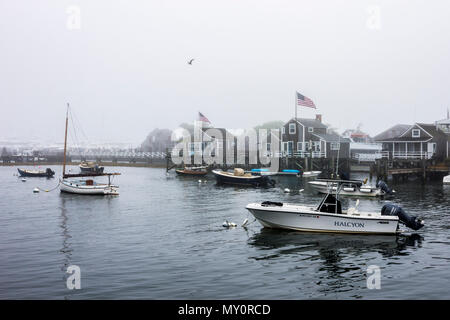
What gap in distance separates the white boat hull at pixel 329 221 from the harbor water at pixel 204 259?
456 millimetres

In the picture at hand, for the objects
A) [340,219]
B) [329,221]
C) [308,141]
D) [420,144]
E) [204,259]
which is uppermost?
[308,141]

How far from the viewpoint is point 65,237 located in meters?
22.8

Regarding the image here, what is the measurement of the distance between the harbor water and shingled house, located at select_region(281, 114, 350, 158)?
162ft

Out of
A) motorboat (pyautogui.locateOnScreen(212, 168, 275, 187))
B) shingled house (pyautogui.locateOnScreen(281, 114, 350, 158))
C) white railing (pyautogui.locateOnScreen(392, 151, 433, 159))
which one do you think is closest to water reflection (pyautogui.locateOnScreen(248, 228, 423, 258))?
motorboat (pyautogui.locateOnScreen(212, 168, 275, 187))

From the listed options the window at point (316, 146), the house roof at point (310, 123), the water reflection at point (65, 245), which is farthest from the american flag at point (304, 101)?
the water reflection at point (65, 245)

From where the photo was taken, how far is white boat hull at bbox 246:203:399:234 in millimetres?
21938

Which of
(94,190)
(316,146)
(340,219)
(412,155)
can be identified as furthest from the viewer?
(316,146)

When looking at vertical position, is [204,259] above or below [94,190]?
below

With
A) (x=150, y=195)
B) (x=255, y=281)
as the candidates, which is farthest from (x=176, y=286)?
(x=150, y=195)

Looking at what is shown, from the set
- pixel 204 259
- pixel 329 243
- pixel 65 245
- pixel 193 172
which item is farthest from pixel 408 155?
pixel 65 245

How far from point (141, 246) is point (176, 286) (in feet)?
21.0

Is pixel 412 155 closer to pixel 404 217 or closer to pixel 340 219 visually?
pixel 404 217

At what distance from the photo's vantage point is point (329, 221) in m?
Result: 22.1

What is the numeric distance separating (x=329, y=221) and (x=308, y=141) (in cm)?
6176
